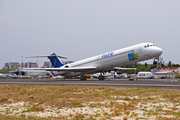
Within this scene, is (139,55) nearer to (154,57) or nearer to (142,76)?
(154,57)

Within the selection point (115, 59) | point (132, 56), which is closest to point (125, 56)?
point (132, 56)

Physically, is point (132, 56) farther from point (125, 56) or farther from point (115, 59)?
point (115, 59)

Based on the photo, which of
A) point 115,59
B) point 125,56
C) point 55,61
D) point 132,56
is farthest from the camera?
point 55,61

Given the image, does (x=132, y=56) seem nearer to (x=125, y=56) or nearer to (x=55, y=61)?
(x=125, y=56)

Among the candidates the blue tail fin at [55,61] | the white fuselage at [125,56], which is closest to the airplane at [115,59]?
the white fuselage at [125,56]

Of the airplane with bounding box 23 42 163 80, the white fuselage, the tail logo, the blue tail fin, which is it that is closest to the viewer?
the white fuselage

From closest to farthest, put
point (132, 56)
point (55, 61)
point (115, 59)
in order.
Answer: point (132, 56), point (115, 59), point (55, 61)

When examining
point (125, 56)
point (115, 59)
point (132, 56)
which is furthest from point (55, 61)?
point (132, 56)

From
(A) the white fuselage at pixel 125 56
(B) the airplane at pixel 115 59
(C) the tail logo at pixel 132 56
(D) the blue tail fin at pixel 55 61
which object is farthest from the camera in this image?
(D) the blue tail fin at pixel 55 61

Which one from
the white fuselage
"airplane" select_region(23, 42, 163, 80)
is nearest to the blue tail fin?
"airplane" select_region(23, 42, 163, 80)

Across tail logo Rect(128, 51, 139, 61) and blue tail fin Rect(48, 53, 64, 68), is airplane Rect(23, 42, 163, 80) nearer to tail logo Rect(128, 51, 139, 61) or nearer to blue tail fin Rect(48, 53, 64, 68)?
tail logo Rect(128, 51, 139, 61)

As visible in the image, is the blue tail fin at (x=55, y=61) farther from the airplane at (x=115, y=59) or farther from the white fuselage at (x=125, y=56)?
the white fuselage at (x=125, y=56)

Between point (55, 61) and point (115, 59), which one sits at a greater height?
point (55, 61)

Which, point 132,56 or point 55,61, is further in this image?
point 55,61
